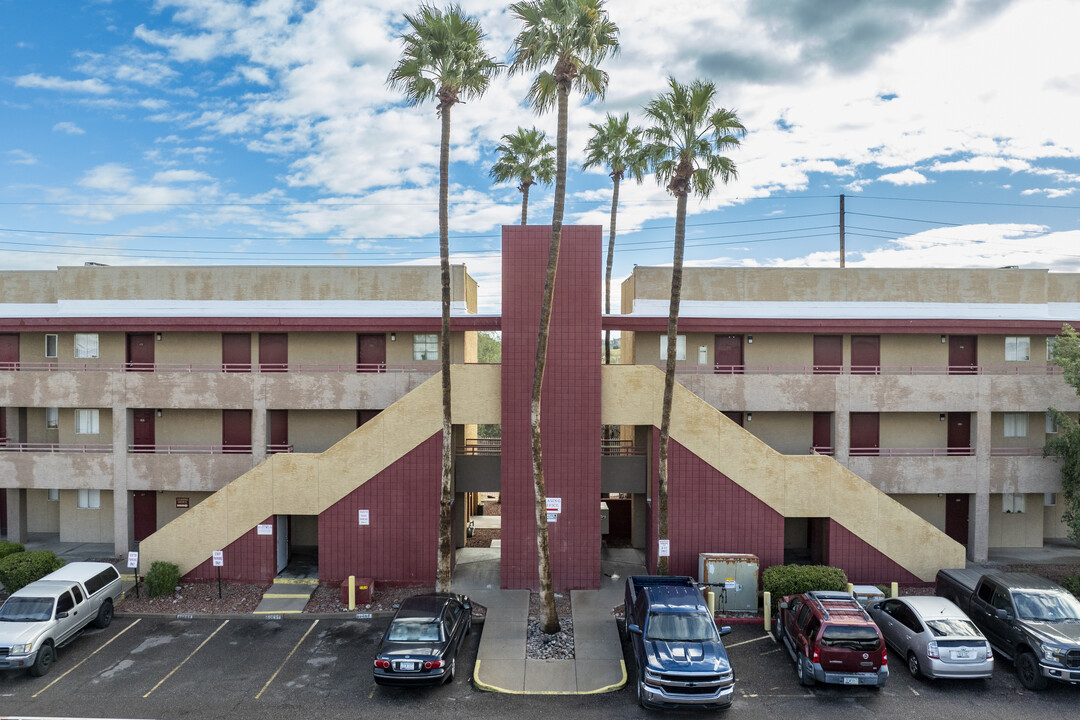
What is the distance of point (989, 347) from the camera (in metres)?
25.0

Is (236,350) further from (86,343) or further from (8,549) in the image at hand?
(8,549)

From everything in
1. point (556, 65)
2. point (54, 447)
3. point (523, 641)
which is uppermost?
point (556, 65)

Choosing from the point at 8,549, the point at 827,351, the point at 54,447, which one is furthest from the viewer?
the point at 54,447

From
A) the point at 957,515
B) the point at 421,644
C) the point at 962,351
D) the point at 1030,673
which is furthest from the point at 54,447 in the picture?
the point at 962,351

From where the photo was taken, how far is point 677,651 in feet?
43.9

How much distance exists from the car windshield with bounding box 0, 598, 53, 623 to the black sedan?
29.4 feet

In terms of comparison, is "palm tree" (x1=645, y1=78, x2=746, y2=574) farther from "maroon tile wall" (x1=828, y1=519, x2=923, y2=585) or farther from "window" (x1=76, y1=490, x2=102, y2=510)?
"window" (x1=76, y1=490, x2=102, y2=510)

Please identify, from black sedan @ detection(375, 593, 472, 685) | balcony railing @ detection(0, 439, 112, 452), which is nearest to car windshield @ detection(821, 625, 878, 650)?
black sedan @ detection(375, 593, 472, 685)

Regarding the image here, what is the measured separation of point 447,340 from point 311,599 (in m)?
9.59

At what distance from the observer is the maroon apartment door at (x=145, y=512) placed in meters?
25.2

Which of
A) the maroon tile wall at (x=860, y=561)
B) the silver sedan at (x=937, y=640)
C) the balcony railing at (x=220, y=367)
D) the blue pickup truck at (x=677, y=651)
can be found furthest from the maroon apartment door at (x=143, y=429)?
the silver sedan at (x=937, y=640)

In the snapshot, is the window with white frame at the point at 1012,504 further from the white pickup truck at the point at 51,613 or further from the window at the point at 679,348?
the white pickup truck at the point at 51,613

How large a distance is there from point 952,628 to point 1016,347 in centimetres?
1588

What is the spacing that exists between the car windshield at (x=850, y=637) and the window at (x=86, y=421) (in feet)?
92.3
